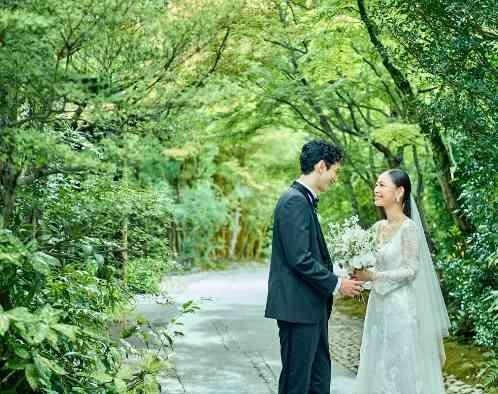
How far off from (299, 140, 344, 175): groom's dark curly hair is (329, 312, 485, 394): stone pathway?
138 inches

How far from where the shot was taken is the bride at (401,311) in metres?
6.21

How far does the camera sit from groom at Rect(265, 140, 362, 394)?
16.6 feet

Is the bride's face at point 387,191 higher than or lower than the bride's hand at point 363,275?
higher

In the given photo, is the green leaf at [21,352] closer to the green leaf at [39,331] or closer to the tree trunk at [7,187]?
the green leaf at [39,331]

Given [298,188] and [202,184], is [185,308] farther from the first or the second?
[202,184]

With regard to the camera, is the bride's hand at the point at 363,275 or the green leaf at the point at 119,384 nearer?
the green leaf at the point at 119,384

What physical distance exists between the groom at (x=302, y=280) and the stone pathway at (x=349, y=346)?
2991 millimetres

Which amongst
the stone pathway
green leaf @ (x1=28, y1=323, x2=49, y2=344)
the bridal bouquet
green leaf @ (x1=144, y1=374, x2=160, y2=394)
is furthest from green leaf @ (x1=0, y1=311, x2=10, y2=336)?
the stone pathway

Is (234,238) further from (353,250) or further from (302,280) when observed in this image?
(302,280)

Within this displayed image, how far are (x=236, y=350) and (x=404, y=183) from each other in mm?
4804

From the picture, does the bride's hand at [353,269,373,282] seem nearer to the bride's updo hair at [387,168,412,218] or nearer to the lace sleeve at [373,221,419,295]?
the lace sleeve at [373,221,419,295]

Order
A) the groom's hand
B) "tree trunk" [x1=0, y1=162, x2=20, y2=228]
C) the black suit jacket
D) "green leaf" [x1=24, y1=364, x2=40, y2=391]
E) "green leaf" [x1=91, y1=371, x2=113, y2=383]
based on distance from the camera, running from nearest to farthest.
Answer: "green leaf" [x1=24, y1=364, x2=40, y2=391], "green leaf" [x1=91, y1=371, x2=113, y2=383], "tree trunk" [x1=0, y1=162, x2=20, y2=228], the black suit jacket, the groom's hand

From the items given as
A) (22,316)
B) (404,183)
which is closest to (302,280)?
(404,183)

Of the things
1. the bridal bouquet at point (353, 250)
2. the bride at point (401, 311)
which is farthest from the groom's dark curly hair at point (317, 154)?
the bride at point (401, 311)
